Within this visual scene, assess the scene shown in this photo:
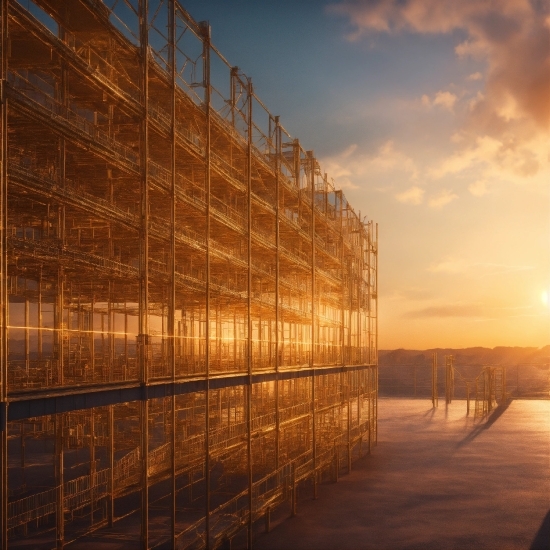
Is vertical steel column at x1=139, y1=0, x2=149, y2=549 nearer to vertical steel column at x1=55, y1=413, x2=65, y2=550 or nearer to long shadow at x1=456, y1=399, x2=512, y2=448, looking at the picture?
vertical steel column at x1=55, y1=413, x2=65, y2=550

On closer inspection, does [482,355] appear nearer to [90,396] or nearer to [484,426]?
[484,426]

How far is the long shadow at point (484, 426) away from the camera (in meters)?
43.2

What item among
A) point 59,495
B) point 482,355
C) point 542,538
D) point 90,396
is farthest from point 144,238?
point 482,355

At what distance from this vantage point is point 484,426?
51.3 meters

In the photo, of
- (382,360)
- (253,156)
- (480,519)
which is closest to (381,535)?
(480,519)

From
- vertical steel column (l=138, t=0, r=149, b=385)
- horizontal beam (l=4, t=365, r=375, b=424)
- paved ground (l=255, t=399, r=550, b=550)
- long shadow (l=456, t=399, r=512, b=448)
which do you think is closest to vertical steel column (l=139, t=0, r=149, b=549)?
vertical steel column (l=138, t=0, r=149, b=385)

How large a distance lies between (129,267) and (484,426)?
40.4m

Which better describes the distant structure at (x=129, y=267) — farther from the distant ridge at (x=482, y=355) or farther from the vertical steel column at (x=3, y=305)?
the distant ridge at (x=482, y=355)

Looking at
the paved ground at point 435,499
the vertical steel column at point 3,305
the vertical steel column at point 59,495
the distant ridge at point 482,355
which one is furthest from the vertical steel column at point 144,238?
the distant ridge at point 482,355

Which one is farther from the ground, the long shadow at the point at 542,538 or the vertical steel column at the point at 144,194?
the vertical steel column at the point at 144,194

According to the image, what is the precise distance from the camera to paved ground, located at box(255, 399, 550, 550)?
21.1 meters

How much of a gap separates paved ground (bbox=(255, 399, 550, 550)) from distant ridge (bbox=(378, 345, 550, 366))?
275ft

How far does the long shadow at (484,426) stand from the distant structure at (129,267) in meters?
10.1

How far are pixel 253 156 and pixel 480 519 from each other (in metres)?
13.9
